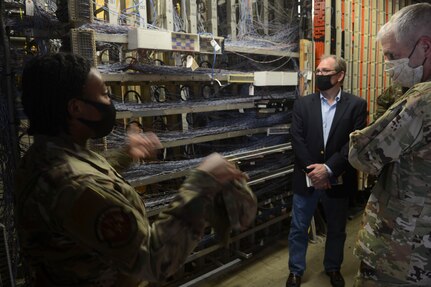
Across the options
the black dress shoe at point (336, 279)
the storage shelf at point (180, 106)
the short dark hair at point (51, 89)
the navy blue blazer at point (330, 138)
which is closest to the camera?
the short dark hair at point (51, 89)

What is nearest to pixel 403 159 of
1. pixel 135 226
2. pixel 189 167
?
pixel 135 226

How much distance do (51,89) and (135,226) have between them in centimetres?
44

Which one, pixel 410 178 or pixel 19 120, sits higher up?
pixel 19 120

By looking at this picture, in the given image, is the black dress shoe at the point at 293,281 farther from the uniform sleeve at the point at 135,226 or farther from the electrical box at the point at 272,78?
the uniform sleeve at the point at 135,226

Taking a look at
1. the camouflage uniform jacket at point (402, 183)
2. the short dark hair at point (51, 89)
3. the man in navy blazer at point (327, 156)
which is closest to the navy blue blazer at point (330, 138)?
the man in navy blazer at point (327, 156)

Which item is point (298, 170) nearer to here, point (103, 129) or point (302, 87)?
point (302, 87)

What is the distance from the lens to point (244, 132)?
2.78 m

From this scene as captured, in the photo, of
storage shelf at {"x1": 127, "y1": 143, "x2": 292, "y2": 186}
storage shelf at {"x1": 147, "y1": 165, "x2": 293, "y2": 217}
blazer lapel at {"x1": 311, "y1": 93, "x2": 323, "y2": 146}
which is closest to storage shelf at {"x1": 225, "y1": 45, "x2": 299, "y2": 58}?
blazer lapel at {"x1": 311, "y1": 93, "x2": 323, "y2": 146}

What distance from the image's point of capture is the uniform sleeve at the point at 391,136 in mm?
1245

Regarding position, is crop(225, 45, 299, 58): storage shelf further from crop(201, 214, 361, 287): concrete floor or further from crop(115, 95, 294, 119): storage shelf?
crop(201, 214, 361, 287): concrete floor

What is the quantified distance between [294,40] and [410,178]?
2289 mm

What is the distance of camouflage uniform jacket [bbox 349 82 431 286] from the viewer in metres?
1.25

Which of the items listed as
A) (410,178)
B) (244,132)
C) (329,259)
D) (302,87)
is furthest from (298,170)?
(410,178)

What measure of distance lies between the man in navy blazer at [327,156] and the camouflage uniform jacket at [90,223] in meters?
1.72
